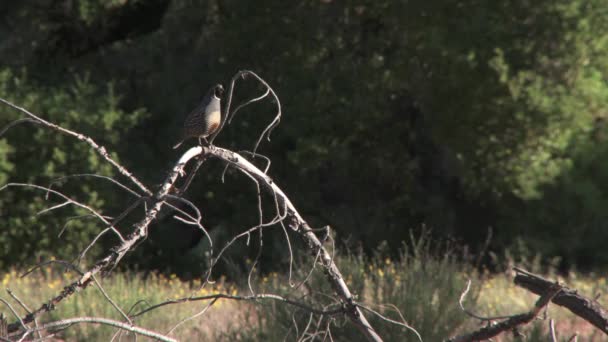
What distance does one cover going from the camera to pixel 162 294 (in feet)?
29.1

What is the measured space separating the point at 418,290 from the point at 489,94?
15.1ft

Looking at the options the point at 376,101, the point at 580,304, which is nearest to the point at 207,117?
the point at 580,304

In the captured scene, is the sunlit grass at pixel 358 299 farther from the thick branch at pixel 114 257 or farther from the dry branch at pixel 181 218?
the thick branch at pixel 114 257

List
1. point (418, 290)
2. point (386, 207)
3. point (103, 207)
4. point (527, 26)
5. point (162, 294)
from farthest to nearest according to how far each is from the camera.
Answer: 1. point (386, 207)
2. point (103, 207)
3. point (527, 26)
4. point (162, 294)
5. point (418, 290)

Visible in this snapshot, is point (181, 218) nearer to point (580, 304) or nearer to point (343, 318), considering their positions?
point (580, 304)

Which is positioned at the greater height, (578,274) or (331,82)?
(331,82)

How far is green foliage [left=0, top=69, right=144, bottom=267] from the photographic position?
11203 millimetres

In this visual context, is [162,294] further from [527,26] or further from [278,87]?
[527,26]

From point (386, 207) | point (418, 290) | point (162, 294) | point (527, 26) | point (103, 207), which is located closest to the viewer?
point (418, 290)

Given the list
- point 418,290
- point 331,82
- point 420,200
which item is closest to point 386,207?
point 420,200

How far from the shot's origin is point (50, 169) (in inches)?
434

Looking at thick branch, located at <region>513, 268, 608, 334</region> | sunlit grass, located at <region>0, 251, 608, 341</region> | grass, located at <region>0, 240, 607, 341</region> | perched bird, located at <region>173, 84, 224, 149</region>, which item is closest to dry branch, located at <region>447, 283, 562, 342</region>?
thick branch, located at <region>513, 268, 608, 334</region>

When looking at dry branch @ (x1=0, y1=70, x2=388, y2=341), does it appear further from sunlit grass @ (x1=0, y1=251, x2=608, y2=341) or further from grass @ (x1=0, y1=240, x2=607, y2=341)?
sunlit grass @ (x1=0, y1=251, x2=608, y2=341)

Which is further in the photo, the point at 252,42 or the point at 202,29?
the point at 202,29
